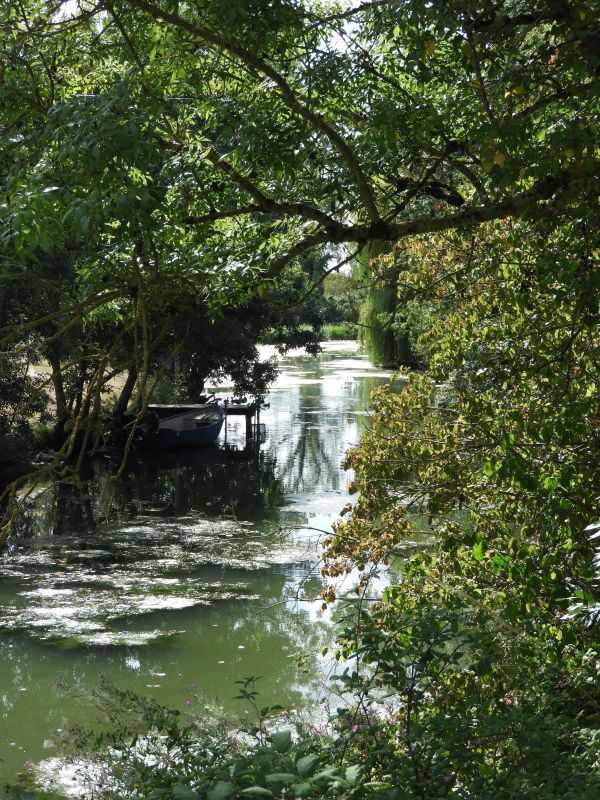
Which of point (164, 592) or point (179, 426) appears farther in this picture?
point (179, 426)

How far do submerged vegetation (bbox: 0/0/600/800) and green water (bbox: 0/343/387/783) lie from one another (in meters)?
1.03

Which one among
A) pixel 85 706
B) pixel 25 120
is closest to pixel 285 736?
pixel 25 120

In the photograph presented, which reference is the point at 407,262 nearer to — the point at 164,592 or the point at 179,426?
the point at 164,592

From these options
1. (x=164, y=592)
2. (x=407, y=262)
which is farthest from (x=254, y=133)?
(x=164, y=592)

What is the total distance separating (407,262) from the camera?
641cm

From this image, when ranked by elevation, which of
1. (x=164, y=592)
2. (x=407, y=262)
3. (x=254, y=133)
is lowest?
(x=164, y=592)

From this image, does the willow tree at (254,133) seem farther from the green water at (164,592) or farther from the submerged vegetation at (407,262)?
the green water at (164,592)

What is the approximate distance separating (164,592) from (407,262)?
608 centimetres

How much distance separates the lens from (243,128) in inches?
186

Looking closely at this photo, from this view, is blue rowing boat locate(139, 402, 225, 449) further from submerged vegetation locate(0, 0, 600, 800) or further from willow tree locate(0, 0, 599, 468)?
willow tree locate(0, 0, 599, 468)

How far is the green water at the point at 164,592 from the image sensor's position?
26.2 feet

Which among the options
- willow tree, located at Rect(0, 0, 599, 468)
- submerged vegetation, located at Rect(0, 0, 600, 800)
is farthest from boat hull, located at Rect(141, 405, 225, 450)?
willow tree, located at Rect(0, 0, 599, 468)

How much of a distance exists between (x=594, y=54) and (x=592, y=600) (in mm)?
2218

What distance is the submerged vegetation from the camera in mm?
3498
